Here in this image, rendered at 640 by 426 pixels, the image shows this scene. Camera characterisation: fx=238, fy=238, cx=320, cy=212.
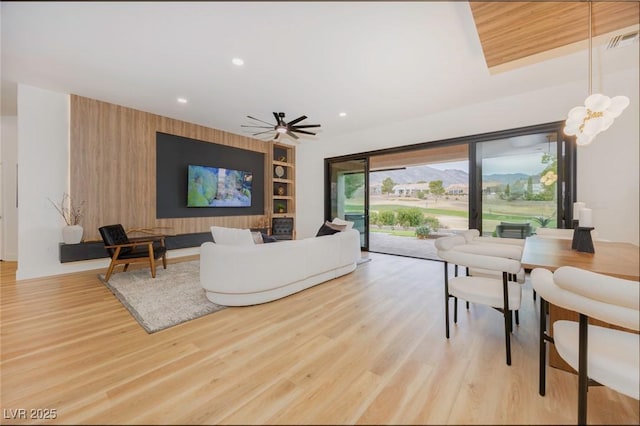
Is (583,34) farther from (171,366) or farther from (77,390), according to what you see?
(77,390)

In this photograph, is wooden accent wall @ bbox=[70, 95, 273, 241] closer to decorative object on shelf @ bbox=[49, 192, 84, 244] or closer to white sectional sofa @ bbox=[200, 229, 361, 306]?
decorative object on shelf @ bbox=[49, 192, 84, 244]

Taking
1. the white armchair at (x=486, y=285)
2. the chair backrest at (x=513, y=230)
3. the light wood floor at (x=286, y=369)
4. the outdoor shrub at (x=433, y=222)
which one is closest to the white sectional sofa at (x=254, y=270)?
the light wood floor at (x=286, y=369)

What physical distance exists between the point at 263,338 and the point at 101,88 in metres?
4.47

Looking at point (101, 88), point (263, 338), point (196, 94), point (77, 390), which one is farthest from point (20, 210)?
point (263, 338)

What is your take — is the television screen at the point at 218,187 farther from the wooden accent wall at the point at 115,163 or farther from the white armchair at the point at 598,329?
the white armchair at the point at 598,329

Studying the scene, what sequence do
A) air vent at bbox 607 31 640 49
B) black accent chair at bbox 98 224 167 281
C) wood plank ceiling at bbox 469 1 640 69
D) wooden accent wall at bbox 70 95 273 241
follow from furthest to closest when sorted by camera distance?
wooden accent wall at bbox 70 95 273 241 < black accent chair at bbox 98 224 167 281 < air vent at bbox 607 31 640 49 < wood plank ceiling at bbox 469 1 640 69

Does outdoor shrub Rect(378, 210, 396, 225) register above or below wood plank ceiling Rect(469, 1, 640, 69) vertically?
below

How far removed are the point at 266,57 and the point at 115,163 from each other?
11.8 ft

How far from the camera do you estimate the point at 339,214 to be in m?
6.58

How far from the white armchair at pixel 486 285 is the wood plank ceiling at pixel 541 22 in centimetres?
201

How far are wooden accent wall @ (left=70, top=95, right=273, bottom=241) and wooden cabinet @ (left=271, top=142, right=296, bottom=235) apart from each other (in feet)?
8.12

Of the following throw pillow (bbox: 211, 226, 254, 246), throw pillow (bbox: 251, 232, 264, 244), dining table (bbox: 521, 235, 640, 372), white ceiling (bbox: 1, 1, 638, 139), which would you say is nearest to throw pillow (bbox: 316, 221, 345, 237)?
throw pillow (bbox: 251, 232, 264, 244)

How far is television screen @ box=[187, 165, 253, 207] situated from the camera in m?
5.41

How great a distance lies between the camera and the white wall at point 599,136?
10.3 feet
